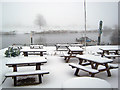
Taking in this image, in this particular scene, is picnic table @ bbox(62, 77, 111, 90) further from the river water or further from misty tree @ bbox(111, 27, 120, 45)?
misty tree @ bbox(111, 27, 120, 45)

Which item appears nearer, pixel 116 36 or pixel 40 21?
pixel 40 21

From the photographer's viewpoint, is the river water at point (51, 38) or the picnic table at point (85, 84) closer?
the picnic table at point (85, 84)

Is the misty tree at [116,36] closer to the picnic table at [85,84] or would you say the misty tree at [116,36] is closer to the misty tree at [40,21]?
the misty tree at [40,21]

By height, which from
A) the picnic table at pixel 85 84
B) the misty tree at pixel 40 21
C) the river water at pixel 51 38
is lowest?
the picnic table at pixel 85 84

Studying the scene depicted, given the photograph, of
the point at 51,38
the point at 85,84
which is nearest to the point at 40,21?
the point at 51,38

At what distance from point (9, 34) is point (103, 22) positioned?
20.9ft

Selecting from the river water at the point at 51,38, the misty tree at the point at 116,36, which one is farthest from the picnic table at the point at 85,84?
the misty tree at the point at 116,36

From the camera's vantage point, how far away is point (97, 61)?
334 cm

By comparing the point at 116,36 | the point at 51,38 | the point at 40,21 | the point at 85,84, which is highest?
the point at 40,21

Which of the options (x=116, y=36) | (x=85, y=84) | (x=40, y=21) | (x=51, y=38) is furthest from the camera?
(x=51, y=38)

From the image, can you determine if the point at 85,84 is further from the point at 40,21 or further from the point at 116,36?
the point at 116,36

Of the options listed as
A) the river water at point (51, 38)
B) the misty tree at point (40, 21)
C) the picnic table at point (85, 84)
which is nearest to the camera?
the picnic table at point (85, 84)

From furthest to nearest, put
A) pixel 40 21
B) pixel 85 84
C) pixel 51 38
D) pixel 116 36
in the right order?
pixel 51 38 → pixel 116 36 → pixel 40 21 → pixel 85 84

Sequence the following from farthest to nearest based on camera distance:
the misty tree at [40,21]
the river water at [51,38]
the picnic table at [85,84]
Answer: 1. the river water at [51,38]
2. the misty tree at [40,21]
3. the picnic table at [85,84]
